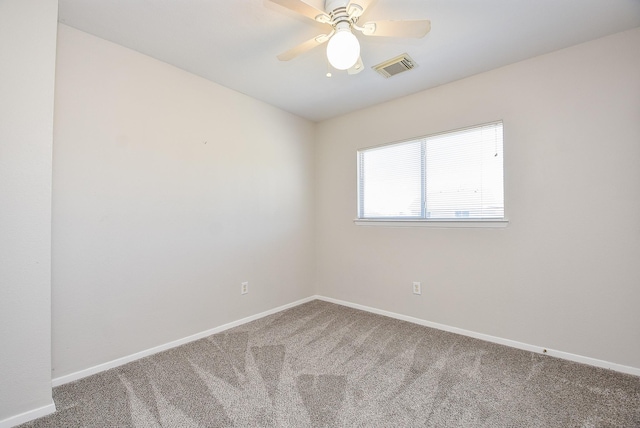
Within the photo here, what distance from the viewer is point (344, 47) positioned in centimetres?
148

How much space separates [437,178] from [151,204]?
2602mm

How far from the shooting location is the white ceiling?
1.73 m

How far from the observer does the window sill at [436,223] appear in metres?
2.45

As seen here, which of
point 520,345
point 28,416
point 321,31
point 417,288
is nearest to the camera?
point 28,416

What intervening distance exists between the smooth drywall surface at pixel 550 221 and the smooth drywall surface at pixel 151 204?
1.55 metres

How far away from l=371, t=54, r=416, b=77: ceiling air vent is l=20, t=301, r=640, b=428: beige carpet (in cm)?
235

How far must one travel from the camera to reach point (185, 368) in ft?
6.71

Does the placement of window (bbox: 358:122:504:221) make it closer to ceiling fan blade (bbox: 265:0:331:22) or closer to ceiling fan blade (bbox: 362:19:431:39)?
ceiling fan blade (bbox: 362:19:431:39)

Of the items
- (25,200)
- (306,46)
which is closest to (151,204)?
(25,200)

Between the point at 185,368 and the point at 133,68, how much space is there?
2.28 meters

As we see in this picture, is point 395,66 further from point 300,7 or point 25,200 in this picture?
point 25,200

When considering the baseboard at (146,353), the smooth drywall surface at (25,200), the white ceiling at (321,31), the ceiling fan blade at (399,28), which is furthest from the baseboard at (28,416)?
the ceiling fan blade at (399,28)

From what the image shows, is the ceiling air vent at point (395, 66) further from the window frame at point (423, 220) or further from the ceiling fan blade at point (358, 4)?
the ceiling fan blade at point (358, 4)

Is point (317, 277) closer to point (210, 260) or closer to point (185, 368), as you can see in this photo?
point (210, 260)
